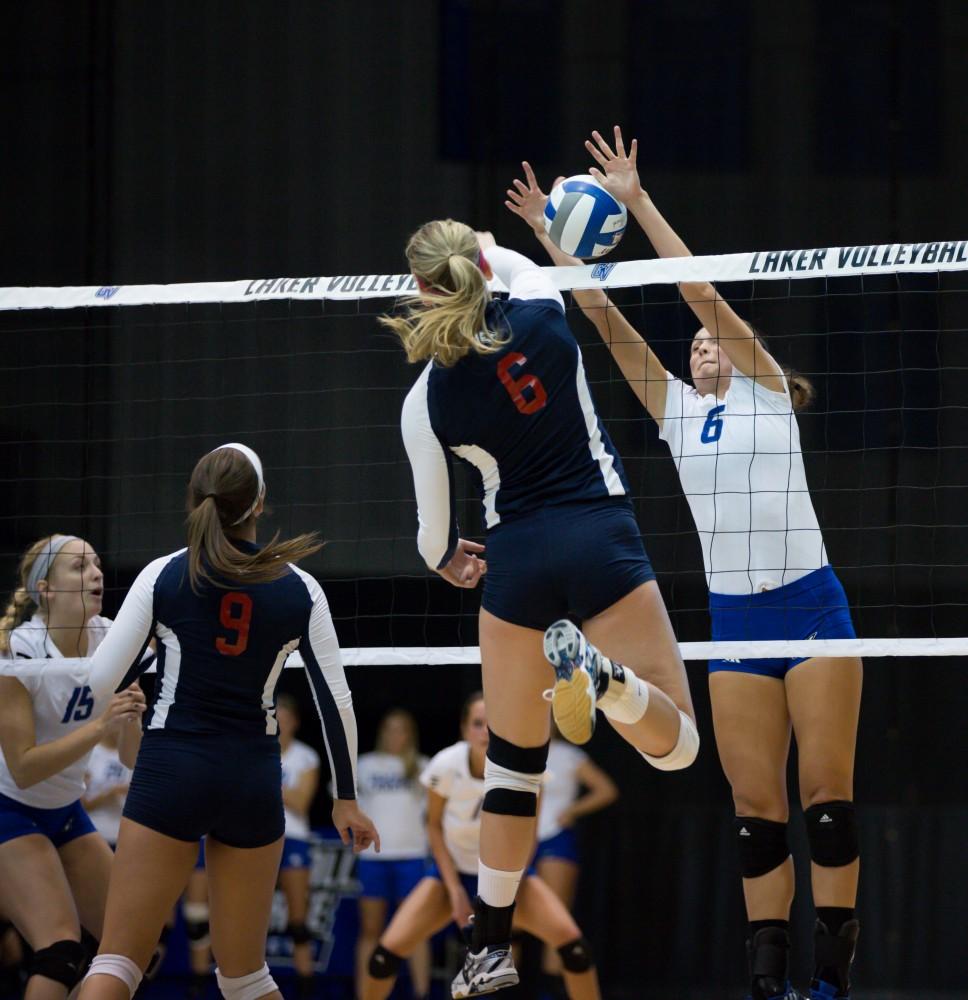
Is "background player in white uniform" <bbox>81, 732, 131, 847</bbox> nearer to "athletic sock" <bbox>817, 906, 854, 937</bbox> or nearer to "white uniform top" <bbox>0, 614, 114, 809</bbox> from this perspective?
"white uniform top" <bbox>0, 614, 114, 809</bbox>

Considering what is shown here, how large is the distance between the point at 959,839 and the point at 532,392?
5701mm

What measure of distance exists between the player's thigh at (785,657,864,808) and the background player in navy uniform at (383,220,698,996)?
34.2 inches

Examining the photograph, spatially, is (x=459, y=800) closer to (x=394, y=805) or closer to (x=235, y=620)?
(x=394, y=805)

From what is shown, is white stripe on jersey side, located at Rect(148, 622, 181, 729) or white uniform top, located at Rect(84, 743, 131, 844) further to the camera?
white uniform top, located at Rect(84, 743, 131, 844)

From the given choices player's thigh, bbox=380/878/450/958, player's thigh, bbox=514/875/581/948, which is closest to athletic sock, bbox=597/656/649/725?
player's thigh, bbox=514/875/581/948

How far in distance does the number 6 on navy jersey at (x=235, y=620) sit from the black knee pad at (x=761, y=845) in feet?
5.67

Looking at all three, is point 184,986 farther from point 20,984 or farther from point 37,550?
point 37,550

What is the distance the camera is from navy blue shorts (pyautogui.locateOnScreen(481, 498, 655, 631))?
3.90 metres

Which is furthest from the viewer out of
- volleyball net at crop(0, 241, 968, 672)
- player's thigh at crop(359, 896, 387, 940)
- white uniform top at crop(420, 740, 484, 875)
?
volleyball net at crop(0, 241, 968, 672)

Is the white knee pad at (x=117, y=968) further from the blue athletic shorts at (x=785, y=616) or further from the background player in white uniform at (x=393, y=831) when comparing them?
the background player in white uniform at (x=393, y=831)

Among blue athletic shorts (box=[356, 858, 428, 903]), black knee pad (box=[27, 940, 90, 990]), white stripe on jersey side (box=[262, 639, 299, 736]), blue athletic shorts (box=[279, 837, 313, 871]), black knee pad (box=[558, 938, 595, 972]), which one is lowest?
black knee pad (box=[558, 938, 595, 972])

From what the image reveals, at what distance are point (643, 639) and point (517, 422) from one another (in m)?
0.64

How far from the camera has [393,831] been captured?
8.65 meters

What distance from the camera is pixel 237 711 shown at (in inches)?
167
